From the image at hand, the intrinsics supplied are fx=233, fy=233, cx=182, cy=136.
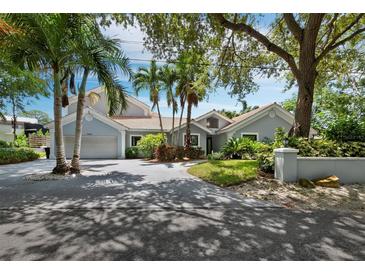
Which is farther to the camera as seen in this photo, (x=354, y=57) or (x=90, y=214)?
(x=354, y=57)

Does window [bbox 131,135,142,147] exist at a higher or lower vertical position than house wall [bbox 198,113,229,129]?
lower

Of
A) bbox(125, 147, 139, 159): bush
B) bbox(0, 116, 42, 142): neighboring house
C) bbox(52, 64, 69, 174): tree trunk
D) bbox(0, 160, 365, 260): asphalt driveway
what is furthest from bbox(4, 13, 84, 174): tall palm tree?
bbox(0, 116, 42, 142): neighboring house

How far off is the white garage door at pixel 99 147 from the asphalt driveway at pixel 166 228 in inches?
573

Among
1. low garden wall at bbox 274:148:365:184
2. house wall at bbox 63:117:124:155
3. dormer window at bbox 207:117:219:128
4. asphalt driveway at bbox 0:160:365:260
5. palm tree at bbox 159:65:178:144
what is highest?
palm tree at bbox 159:65:178:144

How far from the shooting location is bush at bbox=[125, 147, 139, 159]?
69.6ft

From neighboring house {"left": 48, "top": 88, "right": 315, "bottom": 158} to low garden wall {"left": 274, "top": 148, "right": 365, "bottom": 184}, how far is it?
45.5ft

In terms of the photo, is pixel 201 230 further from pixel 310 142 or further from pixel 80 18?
pixel 80 18

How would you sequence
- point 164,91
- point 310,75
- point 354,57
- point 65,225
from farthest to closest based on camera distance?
point 164,91, point 354,57, point 310,75, point 65,225

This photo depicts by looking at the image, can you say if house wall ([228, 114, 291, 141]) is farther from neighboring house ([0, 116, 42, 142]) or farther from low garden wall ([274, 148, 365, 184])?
neighboring house ([0, 116, 42, 142])
